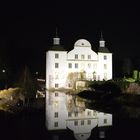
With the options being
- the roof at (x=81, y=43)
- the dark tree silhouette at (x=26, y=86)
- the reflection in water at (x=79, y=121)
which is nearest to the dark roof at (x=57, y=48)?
the roof at (x=81, y=43)

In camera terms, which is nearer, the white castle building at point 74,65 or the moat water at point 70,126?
the moat water at point 70,126

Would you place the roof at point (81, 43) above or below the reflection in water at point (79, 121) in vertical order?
above

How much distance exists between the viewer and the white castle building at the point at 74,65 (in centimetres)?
3397

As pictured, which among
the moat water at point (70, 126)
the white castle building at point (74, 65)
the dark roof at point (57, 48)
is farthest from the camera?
the dark roof at point (57, 48)

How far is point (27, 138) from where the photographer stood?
909 centimetres

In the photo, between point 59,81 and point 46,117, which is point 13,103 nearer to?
point 46,117

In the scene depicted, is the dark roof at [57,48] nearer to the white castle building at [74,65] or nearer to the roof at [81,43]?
the white castle building at [74,65]

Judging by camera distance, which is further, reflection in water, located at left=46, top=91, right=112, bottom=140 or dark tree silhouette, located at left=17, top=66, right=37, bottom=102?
dark tree silhouette, located at left=17, top=66, right=37, bottom=102

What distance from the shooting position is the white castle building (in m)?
34.0

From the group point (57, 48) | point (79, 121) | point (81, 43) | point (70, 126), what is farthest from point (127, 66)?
point (70, 126)

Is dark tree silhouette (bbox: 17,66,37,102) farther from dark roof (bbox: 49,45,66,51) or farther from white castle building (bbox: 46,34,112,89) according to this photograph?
dark roof (bbox: 49,45,66,51)

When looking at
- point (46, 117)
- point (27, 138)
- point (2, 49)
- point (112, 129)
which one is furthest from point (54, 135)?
point (2, 49)

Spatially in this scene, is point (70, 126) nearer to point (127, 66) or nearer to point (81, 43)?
point (81, 43)

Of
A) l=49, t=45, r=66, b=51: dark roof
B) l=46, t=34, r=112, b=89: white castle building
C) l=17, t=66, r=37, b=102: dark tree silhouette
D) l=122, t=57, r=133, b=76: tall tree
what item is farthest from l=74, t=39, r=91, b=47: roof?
l=17, t=66, r=37, b=102: dark tree silhouette
